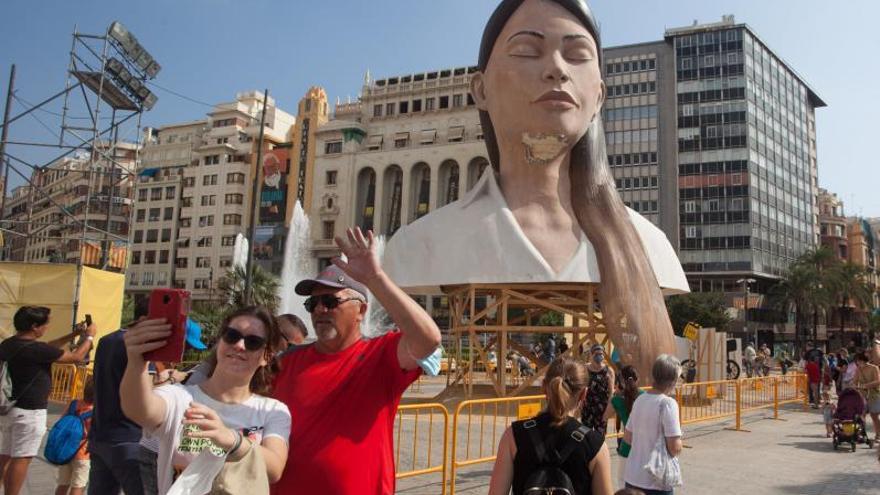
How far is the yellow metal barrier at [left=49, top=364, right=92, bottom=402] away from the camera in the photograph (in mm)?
12016

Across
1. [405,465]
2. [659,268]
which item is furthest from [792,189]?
[405,465]

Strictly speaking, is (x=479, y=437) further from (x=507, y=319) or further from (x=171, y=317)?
(x=171, y=317)

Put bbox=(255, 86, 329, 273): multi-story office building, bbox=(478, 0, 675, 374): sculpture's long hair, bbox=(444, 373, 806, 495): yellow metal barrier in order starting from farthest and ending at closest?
bbox=(255, 86, 329, 273): multi-story office building, bbox=(478, 0, 675, 374): sculpture's long hair, bbox=(444, 373, 806, 495): yellow metal barrier

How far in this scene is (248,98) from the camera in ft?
229

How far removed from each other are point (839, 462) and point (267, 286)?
87.0 ft

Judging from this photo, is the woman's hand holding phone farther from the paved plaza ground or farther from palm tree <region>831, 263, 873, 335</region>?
palm tree <region>831, 263, 873, 335</region>

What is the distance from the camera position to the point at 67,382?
13.0 m

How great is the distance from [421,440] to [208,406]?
799cm

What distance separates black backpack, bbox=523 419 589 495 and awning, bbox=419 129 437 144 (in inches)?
2126

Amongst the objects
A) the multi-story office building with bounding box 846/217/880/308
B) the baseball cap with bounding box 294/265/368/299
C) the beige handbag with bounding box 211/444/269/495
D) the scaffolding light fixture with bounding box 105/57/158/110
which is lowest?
the beige handbag with bounding box 211/444/269/495

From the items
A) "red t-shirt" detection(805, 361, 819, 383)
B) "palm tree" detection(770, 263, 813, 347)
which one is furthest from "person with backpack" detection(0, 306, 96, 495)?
"palm tree" detection(770, 263, 813, 347)

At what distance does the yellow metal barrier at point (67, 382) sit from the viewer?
12.0m

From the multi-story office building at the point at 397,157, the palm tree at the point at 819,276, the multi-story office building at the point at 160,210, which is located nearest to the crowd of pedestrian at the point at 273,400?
the multi-story office building at the point at 397,157

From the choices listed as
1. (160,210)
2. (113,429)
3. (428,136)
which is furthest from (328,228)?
(113,429)
